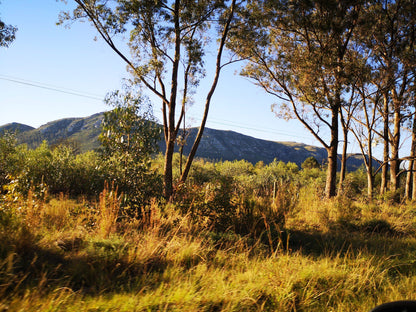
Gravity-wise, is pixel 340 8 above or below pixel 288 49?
above

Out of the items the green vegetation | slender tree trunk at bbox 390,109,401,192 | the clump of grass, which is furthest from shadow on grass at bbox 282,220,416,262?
slender tree trunk at bbox 390,109,401,192

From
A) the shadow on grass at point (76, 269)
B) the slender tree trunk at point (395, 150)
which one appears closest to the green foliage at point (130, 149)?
the shadow on grass at point (76, 269)

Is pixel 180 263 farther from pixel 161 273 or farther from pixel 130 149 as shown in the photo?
pixel 130 149

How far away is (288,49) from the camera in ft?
44.7

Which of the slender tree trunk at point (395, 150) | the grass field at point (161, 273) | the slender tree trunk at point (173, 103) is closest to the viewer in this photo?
the grass field at point (161, 273)

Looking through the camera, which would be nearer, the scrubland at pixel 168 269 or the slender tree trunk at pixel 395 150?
the scrubland at pixel 168 269

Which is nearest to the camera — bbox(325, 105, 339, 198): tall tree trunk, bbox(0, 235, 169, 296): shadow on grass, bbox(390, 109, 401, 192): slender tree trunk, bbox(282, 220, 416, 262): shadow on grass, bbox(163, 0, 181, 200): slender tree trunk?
bbox(0, 235, 169, 296): shadow on grass

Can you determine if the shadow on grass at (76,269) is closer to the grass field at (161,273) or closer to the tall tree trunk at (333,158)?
the grass field at (161,273)

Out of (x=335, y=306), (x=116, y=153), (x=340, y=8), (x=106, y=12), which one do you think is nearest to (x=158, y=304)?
(x=335, y=306)

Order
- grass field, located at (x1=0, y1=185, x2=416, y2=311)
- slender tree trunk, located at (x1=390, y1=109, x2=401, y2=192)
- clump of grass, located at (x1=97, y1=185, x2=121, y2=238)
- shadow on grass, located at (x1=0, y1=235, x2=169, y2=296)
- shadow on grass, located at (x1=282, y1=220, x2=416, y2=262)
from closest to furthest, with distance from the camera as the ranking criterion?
grass field, located at (x1=0, y1=185, x2=416, y2=311), shadow on grass, located at (x1=0, y1=235, x2=169, y2=296), clump of grass, located at (x1=97, y1=185, x2=121, y2=238), shadow on grass, located at (x1=282, y1=220, x2=416, y2=262), slender tree trunk, located at (x1=390, y1=109, x2=401, y2=192)

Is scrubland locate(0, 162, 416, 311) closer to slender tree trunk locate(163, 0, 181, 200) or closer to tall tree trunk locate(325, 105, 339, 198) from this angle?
slender tree trunk locate(163, 0, 181, 200)

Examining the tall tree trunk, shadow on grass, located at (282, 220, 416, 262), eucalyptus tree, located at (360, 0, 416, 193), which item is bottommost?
shadow on grass, located at (282, 220, 416, 262)

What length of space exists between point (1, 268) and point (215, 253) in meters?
2.83

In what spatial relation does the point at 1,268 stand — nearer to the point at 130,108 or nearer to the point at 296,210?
the point at 130,108
